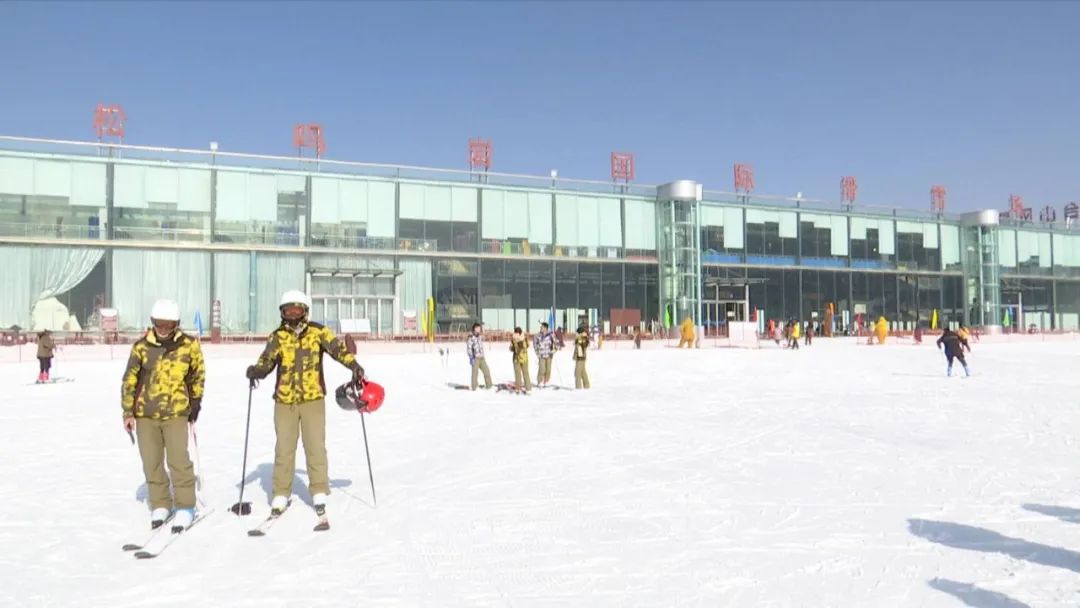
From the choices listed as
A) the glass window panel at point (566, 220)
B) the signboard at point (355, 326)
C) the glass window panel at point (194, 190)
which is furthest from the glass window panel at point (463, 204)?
the glass window panel at point (194, 190)

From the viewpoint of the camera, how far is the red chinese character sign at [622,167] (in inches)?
1984

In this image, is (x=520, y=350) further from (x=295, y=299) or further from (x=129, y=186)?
(x=129, y=186)

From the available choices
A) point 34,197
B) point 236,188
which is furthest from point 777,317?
point 34,197

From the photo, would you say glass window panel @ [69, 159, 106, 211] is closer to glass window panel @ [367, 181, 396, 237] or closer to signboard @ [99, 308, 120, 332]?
signboard @ [99, 308, 120, 332]

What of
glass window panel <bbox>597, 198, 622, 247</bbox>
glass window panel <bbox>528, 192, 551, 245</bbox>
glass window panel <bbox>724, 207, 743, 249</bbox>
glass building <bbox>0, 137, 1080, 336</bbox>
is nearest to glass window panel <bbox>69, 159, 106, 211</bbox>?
glass building <bbox>0, 137, 1080, 336</bbox>

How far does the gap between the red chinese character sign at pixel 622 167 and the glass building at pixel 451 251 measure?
1185mm

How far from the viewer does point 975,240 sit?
6012 centimetres

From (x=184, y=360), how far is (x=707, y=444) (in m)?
6.32

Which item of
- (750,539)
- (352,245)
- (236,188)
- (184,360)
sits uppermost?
(236,188)

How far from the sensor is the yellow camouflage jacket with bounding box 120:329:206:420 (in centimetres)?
577

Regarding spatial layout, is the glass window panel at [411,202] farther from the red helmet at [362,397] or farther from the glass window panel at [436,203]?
the red helmet at [362,397]

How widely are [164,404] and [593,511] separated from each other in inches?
137

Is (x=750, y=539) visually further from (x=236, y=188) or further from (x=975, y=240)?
(x=975, y=240)

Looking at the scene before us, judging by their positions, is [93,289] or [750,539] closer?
[750,539]
